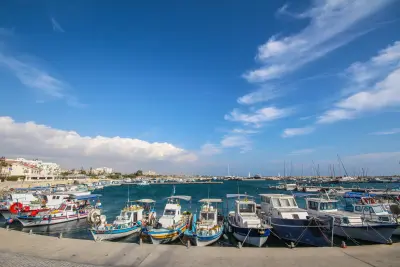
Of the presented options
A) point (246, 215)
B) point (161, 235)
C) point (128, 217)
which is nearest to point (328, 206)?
point (246, 215)

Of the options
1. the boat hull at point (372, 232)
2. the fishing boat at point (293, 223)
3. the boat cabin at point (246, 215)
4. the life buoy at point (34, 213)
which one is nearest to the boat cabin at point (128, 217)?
the boat cabin at point (246, 215)

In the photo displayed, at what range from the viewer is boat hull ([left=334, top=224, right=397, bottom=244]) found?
17.5 m

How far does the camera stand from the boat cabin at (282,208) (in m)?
20.3

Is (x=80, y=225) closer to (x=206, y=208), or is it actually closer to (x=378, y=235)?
(x=206, y=208)

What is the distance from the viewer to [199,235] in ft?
60.6

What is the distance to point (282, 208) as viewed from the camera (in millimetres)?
21781

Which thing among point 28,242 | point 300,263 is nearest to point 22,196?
point 28,242

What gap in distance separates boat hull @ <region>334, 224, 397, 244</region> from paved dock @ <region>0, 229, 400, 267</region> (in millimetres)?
3055

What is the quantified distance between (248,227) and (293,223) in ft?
12.1

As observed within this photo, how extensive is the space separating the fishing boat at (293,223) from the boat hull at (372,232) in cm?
230

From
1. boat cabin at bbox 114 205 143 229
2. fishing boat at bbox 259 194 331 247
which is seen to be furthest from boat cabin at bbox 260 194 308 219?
boat cabin at bbox 114 205 143 229

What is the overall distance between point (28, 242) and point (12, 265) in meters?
4.60

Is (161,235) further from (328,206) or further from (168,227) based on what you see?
(328,206)

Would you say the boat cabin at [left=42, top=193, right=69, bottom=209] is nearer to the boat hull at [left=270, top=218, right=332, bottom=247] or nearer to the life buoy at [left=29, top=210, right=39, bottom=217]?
the life buoy at [left=29, top=210, right=39, bottom=217]
